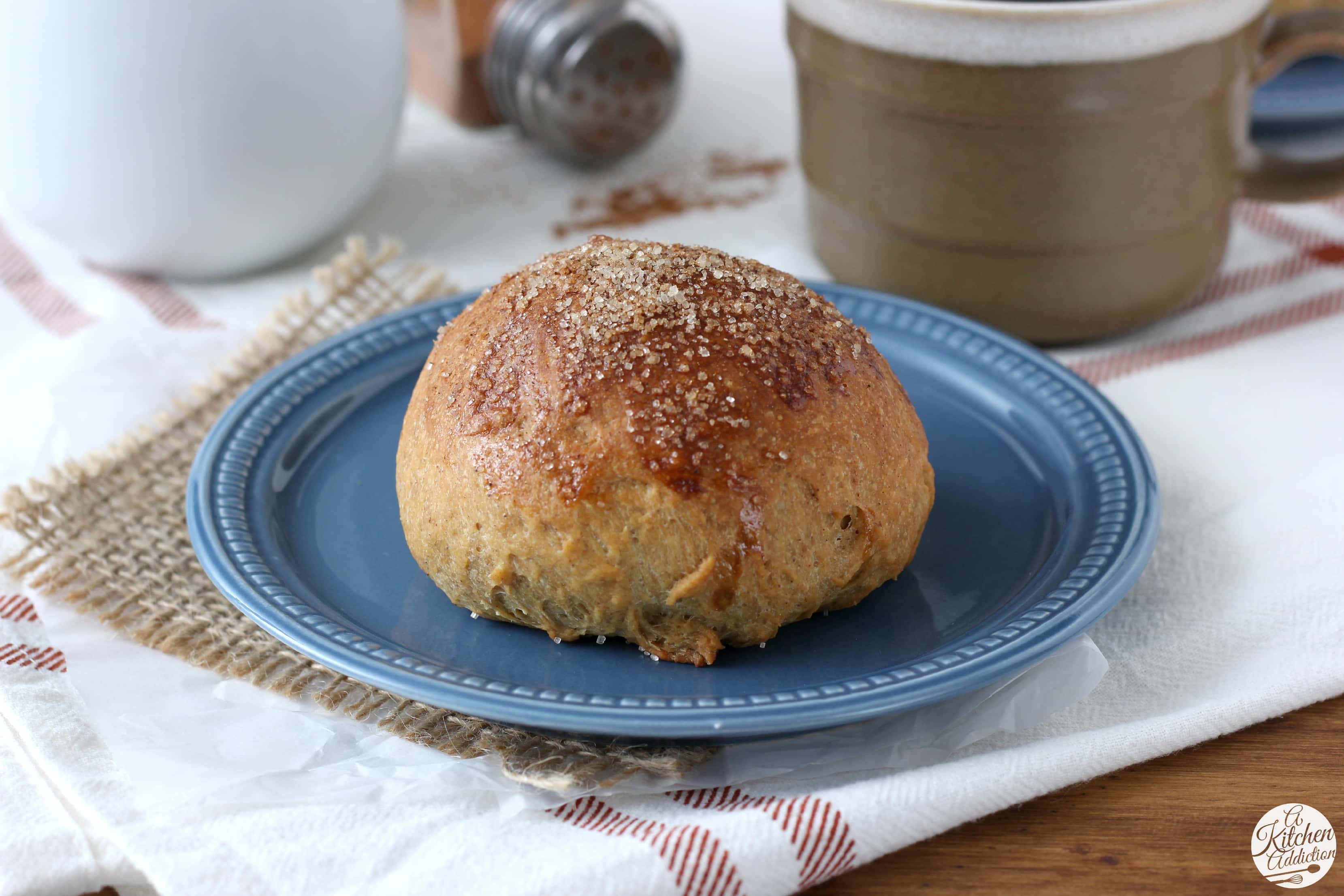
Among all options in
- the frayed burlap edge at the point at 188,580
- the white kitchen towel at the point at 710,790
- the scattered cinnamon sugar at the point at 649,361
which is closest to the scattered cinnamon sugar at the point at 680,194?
the white kitchen towel at the point at 710,790

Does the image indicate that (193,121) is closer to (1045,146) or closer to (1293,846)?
(1045,146)

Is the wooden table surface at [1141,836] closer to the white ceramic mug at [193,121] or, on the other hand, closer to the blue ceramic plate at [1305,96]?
the white ceramic mug at [193,121]

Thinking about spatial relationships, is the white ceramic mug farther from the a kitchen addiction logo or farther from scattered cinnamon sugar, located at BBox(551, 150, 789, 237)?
the a kitchen addiction logo

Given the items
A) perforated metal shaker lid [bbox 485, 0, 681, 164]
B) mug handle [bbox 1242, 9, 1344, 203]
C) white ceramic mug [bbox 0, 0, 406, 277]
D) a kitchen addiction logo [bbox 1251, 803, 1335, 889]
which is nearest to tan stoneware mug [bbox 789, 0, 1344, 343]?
mug handle [bbox 1242, 9, 1344, 203]

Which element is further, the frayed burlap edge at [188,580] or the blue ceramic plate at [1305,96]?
the blue ceramic plate at [1305,96]

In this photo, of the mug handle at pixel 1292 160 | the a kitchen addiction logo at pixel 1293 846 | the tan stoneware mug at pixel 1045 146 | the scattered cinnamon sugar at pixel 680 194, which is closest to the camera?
the a kitchen addiction logo at pixel 1293 846

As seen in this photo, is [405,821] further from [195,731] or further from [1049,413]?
[1049,413]

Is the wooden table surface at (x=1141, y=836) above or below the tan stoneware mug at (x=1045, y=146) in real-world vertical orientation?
below

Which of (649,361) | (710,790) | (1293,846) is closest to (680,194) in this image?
(649,361)

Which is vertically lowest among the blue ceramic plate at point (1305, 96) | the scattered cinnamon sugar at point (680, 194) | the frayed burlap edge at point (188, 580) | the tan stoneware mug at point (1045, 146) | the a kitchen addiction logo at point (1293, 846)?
the scattered cinnamon sugar at point (680, 194)

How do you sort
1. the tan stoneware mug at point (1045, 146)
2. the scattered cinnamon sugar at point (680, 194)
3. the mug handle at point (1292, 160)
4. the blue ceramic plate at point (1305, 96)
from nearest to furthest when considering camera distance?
the tan stoneware mug at point (1045, 146) < the mug handle at point (1292, 160) < the blue ceramic plate at point (1305, 96) < the scattered cinnamon sugar at point (680, 194)
